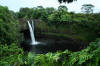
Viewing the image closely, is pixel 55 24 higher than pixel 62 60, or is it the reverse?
pixel 62 60

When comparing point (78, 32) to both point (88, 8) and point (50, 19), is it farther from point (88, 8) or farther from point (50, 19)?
point (88, 8)

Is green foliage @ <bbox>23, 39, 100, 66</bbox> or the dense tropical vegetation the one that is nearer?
green foliage @ <bbox>23, 39, 100, 66</bbox>

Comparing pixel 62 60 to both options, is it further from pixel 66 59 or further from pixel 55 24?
pixel 55 24

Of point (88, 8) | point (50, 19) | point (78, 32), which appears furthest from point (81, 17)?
point (88, 8)

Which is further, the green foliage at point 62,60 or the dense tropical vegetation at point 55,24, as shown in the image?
the dense tropical vegetation at point 55,24

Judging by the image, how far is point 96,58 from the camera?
102 centimetres

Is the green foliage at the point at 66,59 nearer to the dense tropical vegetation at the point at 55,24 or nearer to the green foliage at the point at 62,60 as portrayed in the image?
the green foliage at the point at 62,60

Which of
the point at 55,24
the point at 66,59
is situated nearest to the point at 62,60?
the point at 66,59

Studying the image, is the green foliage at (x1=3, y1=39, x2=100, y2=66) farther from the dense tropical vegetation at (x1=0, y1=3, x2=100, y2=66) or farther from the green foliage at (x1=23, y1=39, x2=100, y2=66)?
the dense tropical vegetation at (x1=0, y1=3, x2=100, y2=66)

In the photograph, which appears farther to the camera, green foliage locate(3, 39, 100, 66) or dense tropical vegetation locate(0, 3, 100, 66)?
dense tropical vegetation locate(0, 3, 100, 66)

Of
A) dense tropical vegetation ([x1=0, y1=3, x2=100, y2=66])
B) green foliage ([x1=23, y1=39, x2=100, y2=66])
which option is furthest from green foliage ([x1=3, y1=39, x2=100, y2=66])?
dense tropical vegetation ([x1=0, y1=3, x2=100, y2=66])

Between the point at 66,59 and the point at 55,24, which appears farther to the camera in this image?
the point at 55,24

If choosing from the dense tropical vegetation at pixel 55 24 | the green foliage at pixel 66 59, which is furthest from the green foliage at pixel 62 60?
the dense tropical vegetation at pixel 55 24

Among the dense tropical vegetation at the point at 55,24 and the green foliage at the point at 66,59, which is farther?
the dense tropical vegetation at the point at 55,24
